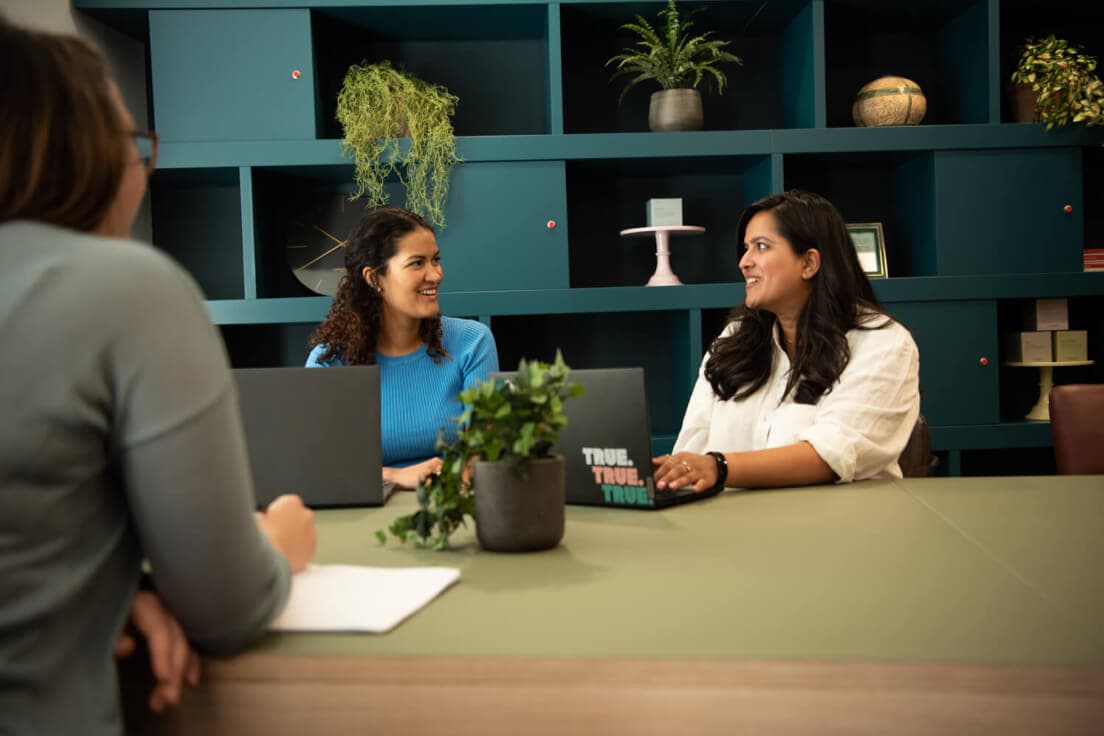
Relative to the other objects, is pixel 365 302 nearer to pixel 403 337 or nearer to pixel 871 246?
pixel 403 337

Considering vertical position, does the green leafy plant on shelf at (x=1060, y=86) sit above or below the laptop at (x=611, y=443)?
above

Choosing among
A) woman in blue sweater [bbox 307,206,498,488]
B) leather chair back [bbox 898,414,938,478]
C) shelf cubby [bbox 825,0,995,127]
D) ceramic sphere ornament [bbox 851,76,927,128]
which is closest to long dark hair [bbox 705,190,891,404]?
leather chair back [bbox 898,414,938,478]

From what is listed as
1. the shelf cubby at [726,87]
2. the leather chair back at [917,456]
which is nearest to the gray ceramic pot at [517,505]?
the leather chair back at [917,456]

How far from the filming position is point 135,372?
691 millimetres

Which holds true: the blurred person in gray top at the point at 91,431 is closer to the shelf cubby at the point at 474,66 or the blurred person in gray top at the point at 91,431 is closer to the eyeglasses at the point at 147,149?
the eyeglasses at the point at 147,149

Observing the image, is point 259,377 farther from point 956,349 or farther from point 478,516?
point 956,349

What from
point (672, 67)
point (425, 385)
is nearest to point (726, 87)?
point (672, 67)

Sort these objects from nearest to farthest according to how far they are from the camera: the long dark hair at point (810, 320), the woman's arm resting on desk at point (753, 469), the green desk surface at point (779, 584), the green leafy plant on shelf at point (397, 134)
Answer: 1. the green desk surface at point (779, 584)
2. the woman's arm resting on desk at point (753, 469)
3. the long dark hair at point (810, 320)
4. the green leafy plant on shelf at point (397, 134)

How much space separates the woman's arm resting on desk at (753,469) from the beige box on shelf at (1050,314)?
2.30 meters

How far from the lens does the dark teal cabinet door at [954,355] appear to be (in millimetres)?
3418

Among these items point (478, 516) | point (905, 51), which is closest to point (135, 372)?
point (478, 516)

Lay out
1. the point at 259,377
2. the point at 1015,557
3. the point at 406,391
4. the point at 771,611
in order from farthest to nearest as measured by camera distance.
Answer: the point at 406,391 < the point at 259,377 < the point at 1015,557 < the point at 771,611

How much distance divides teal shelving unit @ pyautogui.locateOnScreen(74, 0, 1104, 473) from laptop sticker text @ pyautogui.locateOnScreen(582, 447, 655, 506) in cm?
191

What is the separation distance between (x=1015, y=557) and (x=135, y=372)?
3.11 ft
